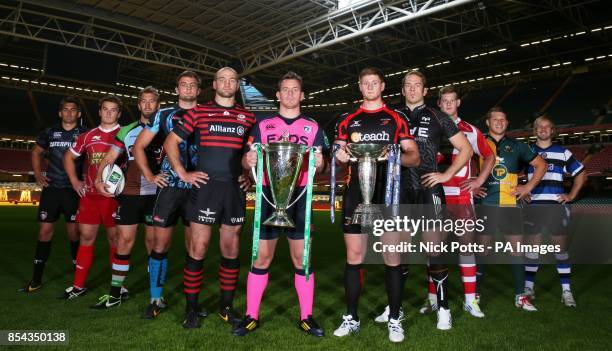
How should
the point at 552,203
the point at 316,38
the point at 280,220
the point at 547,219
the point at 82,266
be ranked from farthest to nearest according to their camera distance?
the point at 316,38 < the point at 552,203 < the point at 547,219 < the point at 82,266 < the point at 280,220

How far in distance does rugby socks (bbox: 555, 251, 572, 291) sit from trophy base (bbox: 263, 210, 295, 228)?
320 centimetres

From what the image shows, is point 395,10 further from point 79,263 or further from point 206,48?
point 79,263

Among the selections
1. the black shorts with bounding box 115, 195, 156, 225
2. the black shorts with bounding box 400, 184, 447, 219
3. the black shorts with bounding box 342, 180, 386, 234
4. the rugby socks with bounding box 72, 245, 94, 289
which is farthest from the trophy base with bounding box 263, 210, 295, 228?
the rugby socks with bounding box 72, 245, 94, 289

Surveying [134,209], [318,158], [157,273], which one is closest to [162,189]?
[134,209]

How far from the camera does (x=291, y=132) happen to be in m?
3.34

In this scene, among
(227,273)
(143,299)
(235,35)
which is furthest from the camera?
(235,35)

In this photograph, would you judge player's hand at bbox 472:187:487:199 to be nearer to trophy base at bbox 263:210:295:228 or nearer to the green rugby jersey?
the green rugby jersey

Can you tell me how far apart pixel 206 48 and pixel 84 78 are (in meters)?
5.27

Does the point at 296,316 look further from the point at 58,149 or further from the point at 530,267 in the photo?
the point at 58,149

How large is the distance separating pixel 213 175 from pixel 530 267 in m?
3.52

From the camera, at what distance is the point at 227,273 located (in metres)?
3.53

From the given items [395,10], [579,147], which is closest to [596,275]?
[395,10]

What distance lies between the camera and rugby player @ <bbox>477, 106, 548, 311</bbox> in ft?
14.6

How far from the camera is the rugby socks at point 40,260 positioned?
14.9 ft
